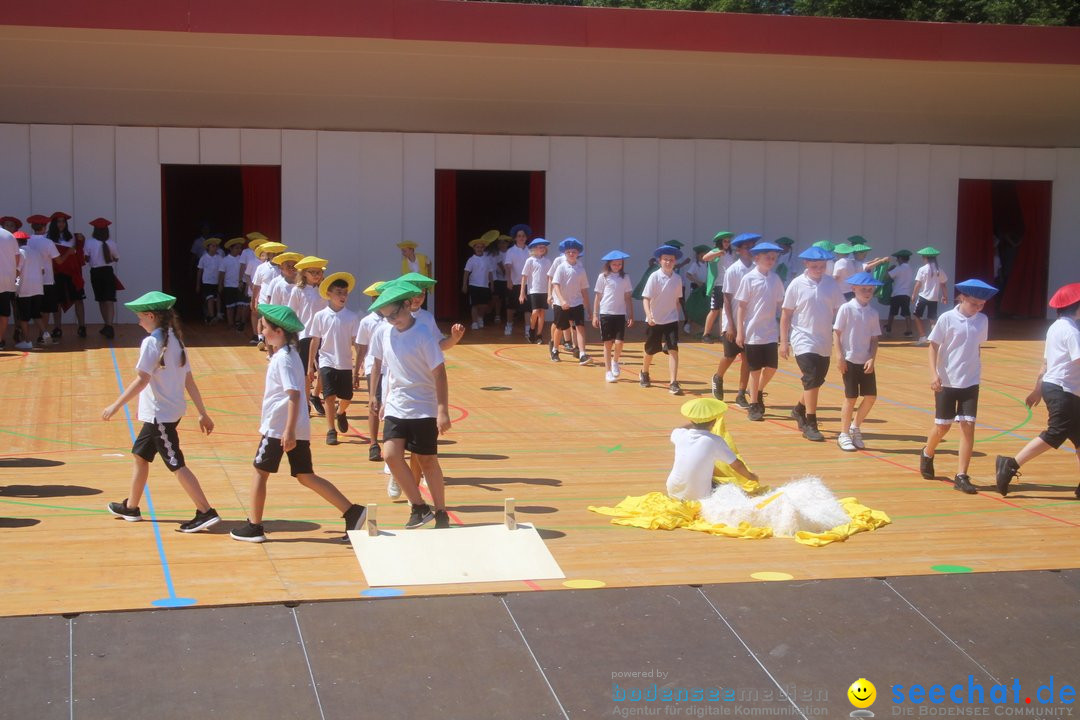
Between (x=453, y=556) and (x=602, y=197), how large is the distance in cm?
1685

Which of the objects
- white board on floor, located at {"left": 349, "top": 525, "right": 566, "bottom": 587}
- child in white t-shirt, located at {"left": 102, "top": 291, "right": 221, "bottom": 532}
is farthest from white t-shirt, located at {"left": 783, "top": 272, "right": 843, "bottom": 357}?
child in white t-shirt, located at {"left": 102, "top": 291, "right": 221, "bottom": 532}

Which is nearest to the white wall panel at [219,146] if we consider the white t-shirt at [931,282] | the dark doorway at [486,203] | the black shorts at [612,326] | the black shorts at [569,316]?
the dark doorway at [486,203]

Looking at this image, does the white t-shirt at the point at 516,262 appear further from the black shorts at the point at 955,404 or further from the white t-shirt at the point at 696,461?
the white t-shirt at the point at 696,461

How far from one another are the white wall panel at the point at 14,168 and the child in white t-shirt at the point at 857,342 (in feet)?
50.7

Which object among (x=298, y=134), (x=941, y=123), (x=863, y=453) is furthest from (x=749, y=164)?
(x=863, y=453)

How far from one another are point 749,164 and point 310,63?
9.17 metres

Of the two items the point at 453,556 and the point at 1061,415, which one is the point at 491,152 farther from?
the point at 453,556

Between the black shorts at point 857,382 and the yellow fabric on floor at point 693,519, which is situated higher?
the black shorts at point 857,382

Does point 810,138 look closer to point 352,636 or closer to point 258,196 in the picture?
point 258,196

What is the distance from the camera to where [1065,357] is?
9469 millimetres

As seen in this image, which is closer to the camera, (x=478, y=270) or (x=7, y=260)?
(x=7, y=260)

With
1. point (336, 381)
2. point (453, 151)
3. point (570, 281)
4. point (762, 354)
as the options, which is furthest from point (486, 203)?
point (336, 381)

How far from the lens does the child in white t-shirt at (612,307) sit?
1534cm

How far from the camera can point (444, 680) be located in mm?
6113
